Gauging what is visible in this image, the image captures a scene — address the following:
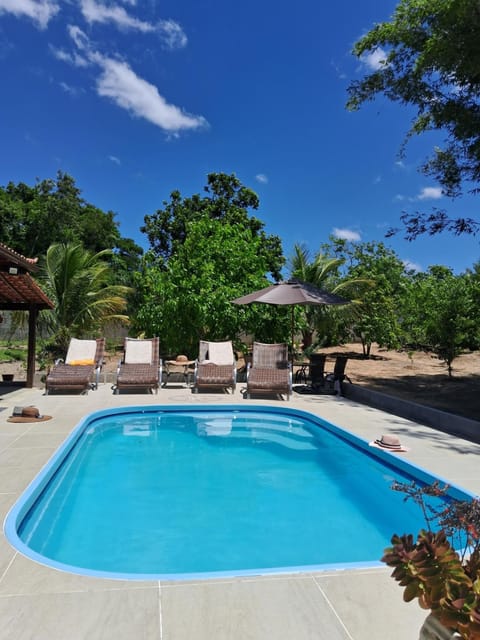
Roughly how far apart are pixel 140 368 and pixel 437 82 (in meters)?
9.94

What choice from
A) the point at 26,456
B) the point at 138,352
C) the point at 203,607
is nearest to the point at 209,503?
the point at 26,456

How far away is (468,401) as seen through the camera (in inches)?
388

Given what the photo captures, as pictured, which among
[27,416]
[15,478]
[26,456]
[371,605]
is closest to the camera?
[371,605]

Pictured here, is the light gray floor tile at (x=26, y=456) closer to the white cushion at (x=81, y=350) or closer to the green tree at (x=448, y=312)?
the white cushion at (x=81, y=350)

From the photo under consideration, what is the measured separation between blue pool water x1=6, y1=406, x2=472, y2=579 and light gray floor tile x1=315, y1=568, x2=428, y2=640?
0.30 meters

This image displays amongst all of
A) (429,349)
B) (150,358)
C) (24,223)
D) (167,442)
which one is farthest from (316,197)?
(167,442)

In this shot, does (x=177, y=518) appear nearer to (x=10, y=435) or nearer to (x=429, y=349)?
(x=10, y=435)

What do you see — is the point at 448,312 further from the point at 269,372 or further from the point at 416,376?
the point at 269,372

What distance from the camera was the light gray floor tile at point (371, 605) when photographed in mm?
2355

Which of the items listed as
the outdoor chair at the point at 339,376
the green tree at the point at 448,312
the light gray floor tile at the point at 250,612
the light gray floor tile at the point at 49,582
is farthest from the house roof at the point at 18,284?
the green tree at the point at 448,312

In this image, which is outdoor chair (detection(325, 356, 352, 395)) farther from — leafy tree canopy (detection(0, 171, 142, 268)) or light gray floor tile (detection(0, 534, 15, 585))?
leafy tree canopy (detection(0, 171, 142, 268))

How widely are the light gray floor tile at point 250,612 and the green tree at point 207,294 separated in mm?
10169

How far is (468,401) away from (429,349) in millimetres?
10615

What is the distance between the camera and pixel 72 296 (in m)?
14.9
